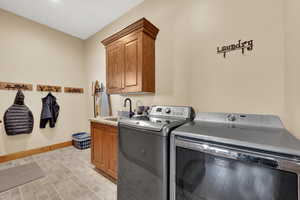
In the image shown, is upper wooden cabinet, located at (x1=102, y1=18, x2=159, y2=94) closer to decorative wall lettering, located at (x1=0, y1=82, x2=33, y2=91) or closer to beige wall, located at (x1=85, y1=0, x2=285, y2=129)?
beige wall, located at (x1=85, y1=0, x2=285, y2=129)

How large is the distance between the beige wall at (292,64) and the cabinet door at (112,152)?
5.81 feet

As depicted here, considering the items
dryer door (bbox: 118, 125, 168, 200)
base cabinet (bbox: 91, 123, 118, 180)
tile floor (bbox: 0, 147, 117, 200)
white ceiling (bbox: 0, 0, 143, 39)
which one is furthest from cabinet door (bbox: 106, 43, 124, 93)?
tile floor (bbox: 0, 147, 117, 200)

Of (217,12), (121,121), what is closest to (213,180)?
(121,121)

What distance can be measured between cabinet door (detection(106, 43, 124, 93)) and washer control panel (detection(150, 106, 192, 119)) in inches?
28.8

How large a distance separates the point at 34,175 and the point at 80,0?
2967 mm

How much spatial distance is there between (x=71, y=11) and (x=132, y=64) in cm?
181

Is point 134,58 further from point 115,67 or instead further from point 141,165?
point 141,165

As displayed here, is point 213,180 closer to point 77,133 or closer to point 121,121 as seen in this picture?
point 121,121

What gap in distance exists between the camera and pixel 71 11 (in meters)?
2.47

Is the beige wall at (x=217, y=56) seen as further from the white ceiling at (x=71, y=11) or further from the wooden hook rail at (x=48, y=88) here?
the wooden hook rail at (x=48, y=88)

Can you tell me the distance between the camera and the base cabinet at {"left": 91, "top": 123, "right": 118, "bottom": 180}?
69.5 inches

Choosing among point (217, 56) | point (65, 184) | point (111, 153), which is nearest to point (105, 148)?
point (111, 153)

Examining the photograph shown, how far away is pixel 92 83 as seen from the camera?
10.9ft

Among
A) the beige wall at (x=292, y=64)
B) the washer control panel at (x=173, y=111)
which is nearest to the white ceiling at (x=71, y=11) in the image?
the washer control panel at (x=173, y=111)
